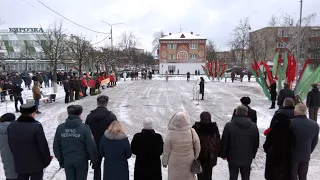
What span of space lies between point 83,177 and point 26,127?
3.71ft

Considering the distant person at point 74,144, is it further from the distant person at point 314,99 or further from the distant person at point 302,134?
the distant person at point 314,99

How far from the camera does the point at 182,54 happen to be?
66500 mm

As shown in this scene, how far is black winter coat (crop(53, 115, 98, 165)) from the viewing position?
4.09 meters

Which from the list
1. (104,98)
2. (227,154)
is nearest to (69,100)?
(104,98)

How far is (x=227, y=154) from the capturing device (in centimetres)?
458

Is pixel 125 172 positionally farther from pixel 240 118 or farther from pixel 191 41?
pixel 191 41

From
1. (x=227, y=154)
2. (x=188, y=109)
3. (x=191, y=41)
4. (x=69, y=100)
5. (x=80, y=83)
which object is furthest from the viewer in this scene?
(x=191, y=41)

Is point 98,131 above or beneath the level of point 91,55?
beneath

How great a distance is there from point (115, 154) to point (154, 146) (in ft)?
1.90

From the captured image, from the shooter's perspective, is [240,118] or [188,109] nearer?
[240,118]

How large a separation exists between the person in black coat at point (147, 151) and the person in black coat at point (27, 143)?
4.48 ft

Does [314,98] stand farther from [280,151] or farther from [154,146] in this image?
[154,146]

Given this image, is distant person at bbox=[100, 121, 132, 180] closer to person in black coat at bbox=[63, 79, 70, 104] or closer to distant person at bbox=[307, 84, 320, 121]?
distant person at bbox=[307, 84, 320, 121]

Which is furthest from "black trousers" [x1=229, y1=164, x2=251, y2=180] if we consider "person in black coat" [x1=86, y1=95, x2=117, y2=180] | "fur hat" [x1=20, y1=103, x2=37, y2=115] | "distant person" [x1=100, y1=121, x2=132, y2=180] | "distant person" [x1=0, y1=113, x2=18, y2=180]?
"distant person" [x1=0, y1=113, x2=18, y2=180]
